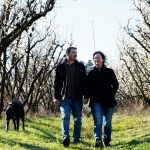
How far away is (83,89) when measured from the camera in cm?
1197

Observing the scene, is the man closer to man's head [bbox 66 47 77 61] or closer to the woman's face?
man's head [bbox 66 47 77 61]

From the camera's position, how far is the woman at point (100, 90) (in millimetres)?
11906

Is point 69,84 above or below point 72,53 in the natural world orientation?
below

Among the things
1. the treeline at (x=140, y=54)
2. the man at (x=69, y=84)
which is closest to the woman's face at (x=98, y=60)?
the man at (x=69, y=84)

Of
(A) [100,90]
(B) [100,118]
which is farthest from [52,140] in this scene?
(A) [100,90]

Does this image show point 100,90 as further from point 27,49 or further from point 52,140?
point 27,49

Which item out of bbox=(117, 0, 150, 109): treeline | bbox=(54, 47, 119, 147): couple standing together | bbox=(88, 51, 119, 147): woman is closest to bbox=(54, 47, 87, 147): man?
bbox=(54, 47, 119, 147): couple standing together

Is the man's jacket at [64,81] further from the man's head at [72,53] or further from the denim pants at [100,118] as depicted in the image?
the denim pants at [100,118]

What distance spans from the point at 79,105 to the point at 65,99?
0.44m

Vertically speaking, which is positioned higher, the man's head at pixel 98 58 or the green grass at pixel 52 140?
the man's head at pixel 98 58

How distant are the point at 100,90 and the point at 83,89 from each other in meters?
0.41

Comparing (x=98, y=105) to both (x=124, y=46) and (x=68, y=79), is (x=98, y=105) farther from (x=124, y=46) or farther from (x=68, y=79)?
(x=124, y=46)

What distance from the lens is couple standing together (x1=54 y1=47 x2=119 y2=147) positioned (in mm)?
11766

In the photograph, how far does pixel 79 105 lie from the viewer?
12.0 meters
